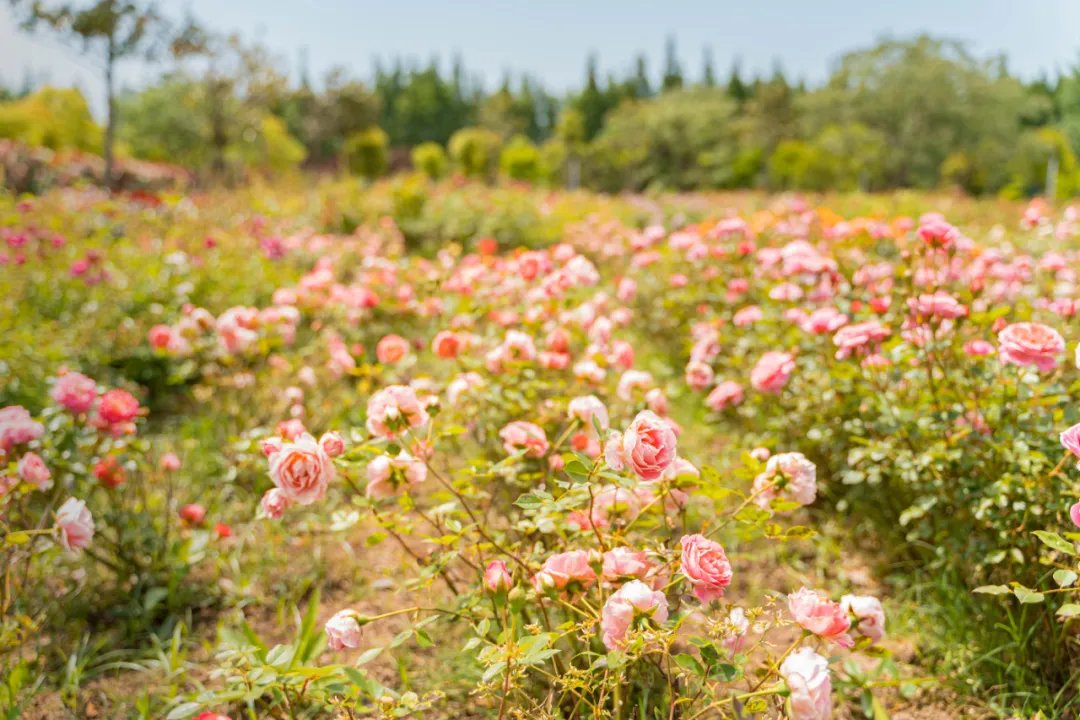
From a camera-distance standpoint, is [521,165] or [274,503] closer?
[274,503]

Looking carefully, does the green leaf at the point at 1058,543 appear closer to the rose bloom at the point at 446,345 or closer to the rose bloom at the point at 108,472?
the rose bloom at the point at 446,345

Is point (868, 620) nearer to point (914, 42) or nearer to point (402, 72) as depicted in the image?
point (914, 42)

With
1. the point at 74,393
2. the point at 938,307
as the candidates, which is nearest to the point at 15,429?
the point at 74,393

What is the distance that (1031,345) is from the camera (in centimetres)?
141

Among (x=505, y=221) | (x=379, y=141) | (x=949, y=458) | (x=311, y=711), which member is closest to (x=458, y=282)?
(x=311, y=711)

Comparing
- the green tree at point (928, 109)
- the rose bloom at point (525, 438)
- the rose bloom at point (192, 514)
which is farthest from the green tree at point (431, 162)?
the rose bloom at point (525, 438)

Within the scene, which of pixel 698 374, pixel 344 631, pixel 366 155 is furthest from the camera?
pixel 366 155

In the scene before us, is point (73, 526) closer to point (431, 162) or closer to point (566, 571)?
point (566, 571)

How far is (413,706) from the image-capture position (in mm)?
1060

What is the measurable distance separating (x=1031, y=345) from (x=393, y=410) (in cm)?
126

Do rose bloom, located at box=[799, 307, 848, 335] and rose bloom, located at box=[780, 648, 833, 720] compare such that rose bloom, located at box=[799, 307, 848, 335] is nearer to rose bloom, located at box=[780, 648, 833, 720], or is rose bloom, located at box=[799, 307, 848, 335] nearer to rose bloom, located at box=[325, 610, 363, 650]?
rose bloom, located at box=[780, 648, 833, 720]

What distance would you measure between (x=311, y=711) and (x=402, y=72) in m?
56.2

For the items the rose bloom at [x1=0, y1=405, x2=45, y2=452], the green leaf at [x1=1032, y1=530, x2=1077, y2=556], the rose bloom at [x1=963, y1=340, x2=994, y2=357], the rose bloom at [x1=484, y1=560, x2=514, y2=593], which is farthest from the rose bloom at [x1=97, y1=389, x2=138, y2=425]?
the rose bloom at [x1=963, y1=340, x2=994, y2=357]

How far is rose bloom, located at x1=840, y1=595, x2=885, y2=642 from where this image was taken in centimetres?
103
